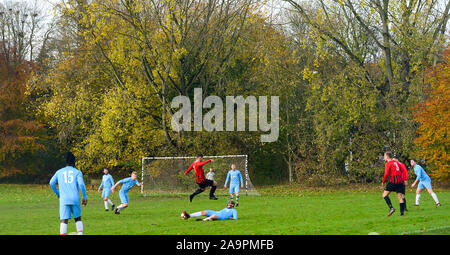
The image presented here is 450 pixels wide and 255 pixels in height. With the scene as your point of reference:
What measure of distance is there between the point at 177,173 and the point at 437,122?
1602 centimetres

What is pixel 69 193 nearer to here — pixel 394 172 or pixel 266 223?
pixel 266 223

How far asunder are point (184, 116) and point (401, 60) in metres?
15.4

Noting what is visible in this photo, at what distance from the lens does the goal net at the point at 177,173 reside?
113ft

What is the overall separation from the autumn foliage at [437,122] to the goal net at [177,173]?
35.0 feet

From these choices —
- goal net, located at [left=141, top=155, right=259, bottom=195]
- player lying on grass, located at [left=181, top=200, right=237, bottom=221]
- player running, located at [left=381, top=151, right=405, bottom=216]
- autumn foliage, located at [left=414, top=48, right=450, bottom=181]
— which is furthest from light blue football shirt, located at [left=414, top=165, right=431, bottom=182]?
goal net, located at [left=141, top=155, right=259, bottom=195]

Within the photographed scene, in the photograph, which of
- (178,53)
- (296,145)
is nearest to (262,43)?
(178,53)

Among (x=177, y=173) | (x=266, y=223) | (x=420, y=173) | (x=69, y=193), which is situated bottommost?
(x=177, y=173)

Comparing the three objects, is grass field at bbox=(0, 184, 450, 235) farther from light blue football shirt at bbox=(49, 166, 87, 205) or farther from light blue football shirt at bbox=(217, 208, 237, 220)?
light blue football shirt at bbox=(49, 166, 87, 205)

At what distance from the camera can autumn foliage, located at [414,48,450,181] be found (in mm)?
31172

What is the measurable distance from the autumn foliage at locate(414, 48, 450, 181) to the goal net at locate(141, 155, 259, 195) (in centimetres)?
1067

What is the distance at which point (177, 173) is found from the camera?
35312 millimetres

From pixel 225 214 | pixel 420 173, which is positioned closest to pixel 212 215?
pixel 225 214

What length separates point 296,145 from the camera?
40531 millimetres

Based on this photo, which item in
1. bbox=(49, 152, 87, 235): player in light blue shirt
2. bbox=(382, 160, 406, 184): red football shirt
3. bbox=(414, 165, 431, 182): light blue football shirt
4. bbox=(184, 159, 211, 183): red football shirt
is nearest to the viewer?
bbox=(49, 152, 87, 235): player in light blue shirt
